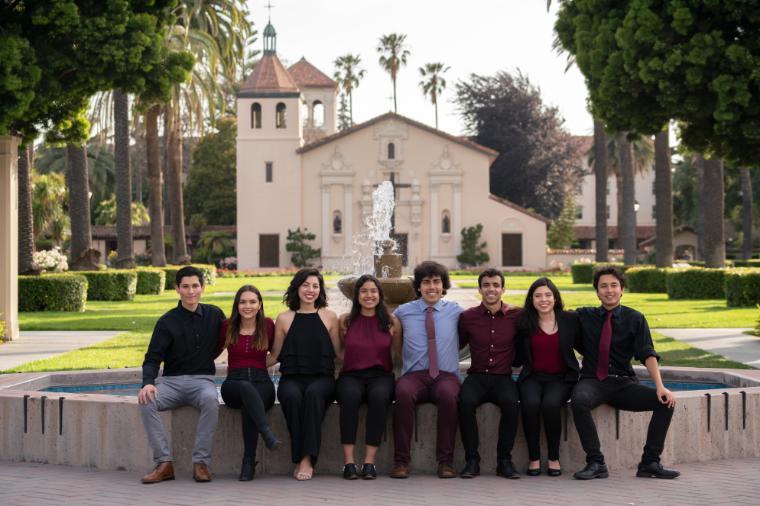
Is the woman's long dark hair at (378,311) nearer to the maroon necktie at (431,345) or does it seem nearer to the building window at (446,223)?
the maroon necktie at (431,345)

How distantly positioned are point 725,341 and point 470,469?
10.7m

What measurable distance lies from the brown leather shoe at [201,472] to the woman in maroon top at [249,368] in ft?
0.76

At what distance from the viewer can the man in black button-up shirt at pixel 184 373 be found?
7008 mm

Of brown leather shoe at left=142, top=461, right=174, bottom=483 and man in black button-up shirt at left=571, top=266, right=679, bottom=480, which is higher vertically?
man in black button-up shirt at left=571, top=266, right=679, bottom=480

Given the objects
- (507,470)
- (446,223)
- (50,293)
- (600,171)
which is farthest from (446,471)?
(446,223)

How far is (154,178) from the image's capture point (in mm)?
36344

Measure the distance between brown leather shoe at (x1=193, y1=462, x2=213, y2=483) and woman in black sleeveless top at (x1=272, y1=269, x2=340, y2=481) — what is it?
23.0 inches

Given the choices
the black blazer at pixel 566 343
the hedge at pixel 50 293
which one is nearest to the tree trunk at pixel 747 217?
the hedge at pixel 50 293

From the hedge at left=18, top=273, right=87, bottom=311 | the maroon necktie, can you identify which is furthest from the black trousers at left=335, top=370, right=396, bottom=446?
the hedge at left=18, top=273, right=87, bottom=311

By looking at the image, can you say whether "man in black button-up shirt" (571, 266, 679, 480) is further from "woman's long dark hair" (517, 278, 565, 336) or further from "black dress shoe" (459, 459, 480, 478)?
"black dress shoe" (459, 459, 480, 478)

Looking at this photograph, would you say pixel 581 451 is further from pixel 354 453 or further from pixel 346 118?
pixel 346 118

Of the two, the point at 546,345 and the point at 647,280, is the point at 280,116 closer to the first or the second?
the point at 647,280

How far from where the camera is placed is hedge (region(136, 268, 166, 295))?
32.2 m

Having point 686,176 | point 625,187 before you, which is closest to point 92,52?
point 625,187
